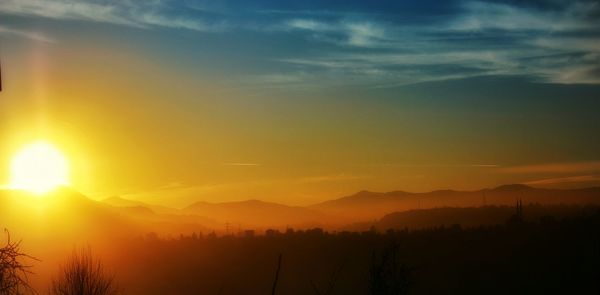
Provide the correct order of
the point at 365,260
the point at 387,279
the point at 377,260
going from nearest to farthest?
the point at 387,279
the point at 377,260
the point at 365,260

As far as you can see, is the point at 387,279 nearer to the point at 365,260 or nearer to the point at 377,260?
the point at 377,260

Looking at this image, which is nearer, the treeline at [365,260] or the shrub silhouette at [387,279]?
the shrub silhouette at [387,279]

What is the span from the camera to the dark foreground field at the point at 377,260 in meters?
105

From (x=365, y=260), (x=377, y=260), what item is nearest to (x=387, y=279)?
(x=377, y=260)

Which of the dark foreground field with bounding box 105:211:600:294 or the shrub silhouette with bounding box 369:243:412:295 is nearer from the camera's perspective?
the shrub silhouette with bounding box 369:243:412:295

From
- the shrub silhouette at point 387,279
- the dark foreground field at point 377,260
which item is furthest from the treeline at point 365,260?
the shrub silhouette at point 387,279

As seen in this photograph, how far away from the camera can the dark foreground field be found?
105438mm

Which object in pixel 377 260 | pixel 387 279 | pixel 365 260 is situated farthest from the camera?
pixel 365 260

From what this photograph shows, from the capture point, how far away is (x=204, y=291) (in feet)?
424

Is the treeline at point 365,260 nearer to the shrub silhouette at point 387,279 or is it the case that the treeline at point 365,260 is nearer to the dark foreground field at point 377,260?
the dark foreground field at point 377,260

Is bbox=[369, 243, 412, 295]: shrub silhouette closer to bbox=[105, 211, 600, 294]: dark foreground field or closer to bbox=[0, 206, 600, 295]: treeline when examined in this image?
bbox=[105, 211, 600, 294]: dark foreground field

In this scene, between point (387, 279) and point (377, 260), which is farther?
point (377, 260)

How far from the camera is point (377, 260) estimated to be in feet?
376

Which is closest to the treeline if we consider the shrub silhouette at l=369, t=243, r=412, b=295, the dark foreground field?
the dark foreground field
